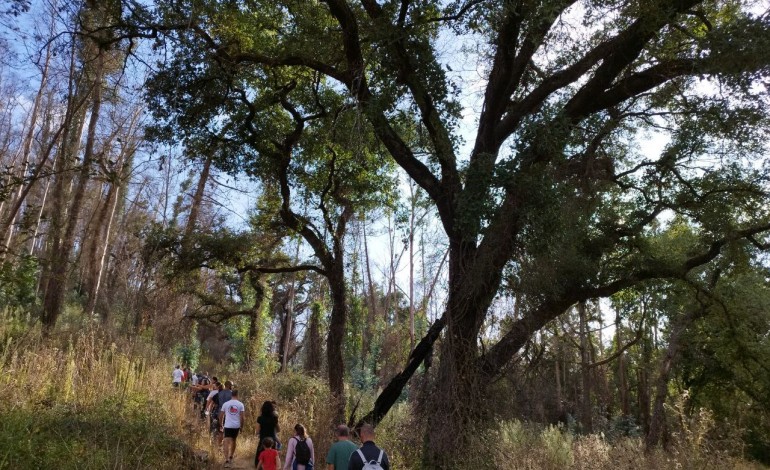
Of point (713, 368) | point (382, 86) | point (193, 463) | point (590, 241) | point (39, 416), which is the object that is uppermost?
point (382, 86)

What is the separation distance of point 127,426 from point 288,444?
7.36 feet

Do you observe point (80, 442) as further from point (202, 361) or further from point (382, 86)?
point (202, 361)

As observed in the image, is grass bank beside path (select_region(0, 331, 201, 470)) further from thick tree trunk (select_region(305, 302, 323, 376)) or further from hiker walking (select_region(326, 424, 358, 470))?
thick tree trunk (select_region(305, 302, 323, 376))

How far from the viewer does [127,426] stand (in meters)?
7.30

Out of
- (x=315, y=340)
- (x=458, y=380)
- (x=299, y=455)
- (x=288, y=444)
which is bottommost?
(x=299, y=455)

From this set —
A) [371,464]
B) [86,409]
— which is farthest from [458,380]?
[86,409]

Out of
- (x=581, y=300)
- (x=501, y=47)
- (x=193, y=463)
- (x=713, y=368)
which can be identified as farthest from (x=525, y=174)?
(x=713, y=368)

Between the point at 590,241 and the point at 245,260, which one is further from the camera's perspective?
the point at 245,260

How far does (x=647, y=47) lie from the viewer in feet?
31.2

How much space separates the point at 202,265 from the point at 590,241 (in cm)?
977

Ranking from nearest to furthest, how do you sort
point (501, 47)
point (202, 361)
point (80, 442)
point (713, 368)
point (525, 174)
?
1. point (80, 442)
2. point (525, 174)
3. point (501, 47)
4. point (713, 368)
5. point (202, 361)

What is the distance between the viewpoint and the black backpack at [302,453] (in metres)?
8.05

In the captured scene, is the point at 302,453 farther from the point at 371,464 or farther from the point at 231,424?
the point at 231,424

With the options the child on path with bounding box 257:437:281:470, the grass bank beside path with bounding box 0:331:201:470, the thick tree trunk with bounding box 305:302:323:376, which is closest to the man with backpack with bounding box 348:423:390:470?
the grass bank beside path with bounding box 0:331:201:470
